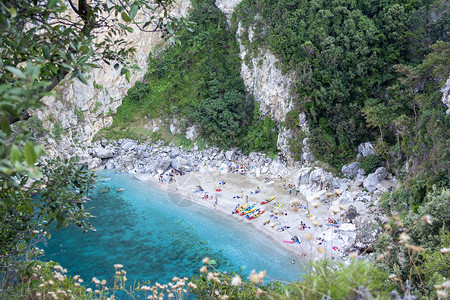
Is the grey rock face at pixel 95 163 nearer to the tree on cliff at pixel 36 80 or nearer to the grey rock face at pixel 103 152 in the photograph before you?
the grey rock face at pixel 103 152

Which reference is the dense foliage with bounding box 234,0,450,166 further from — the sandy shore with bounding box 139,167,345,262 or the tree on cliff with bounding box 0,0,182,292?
the tree on cliff with bounding box 0,0,182,292

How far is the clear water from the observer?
664 inches

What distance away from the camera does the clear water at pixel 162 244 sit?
16875 mm

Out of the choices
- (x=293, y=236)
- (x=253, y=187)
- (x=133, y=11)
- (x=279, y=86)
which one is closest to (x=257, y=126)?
(x=279, y=86)

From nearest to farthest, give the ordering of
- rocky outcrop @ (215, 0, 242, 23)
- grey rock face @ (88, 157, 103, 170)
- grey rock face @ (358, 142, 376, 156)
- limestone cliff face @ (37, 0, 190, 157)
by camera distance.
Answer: grey rock face @ (358, 142, 376, 156) < grey rock face @ (88, 157, 103, 170) < rocky outcrop @ (215, 0, 242, 23) < limestone cliff face @ (37, 0, 190, 157)

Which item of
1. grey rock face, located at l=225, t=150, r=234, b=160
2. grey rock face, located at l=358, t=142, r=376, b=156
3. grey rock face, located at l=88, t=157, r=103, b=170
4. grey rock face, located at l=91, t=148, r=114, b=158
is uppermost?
grey rock face, located at l=358, t=142, r=376, b=156

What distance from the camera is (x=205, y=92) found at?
3525cm

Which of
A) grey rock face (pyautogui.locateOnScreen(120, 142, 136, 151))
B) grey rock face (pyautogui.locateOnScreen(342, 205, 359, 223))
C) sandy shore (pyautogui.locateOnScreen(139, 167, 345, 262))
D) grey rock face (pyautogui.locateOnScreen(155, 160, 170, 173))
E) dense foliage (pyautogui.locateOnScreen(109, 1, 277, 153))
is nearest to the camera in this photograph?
sandy shore (pyautogui.locateOnScreen(139, 167, 345, 262))

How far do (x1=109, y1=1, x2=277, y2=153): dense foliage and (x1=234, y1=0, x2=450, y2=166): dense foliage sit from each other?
626 centimetres

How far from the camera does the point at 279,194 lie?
24.5 meters

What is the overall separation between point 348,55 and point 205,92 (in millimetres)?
16565

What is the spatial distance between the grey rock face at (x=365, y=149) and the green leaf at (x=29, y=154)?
84.9 feet

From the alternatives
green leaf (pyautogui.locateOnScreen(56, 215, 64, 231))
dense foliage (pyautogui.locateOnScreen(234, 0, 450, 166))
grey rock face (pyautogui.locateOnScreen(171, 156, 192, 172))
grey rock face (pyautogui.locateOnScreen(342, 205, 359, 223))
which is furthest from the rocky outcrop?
green leaf (pyautogui.locateOnScreen(56, 215, 64, 231))

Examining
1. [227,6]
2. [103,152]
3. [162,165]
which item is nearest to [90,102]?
[103,152]
